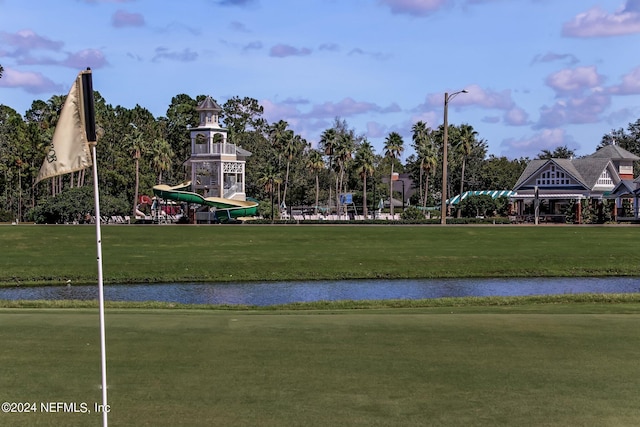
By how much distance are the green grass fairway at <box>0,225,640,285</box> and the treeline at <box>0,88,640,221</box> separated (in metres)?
37.9

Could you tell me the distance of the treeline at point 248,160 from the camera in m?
97.7

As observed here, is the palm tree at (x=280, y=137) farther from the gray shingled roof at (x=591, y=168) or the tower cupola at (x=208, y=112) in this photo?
the gray shingled roof at (x=591, y=168)

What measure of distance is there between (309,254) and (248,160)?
83.4 metres

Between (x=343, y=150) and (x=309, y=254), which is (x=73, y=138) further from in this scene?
(x=343, y=150)

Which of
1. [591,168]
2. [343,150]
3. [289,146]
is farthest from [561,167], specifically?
[289,146]

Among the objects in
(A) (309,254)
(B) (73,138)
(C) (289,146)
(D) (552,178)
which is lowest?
(A) (309,254)

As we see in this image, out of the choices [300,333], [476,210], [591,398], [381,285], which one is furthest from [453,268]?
[476,210]

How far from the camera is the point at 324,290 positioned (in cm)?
2839

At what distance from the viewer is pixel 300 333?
12.3 metres

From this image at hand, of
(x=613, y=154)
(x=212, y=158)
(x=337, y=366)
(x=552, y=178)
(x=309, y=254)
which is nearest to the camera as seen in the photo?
(x=337, y=366)

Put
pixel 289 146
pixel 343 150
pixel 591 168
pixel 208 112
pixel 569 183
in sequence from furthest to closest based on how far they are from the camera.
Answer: pixel 289 146
pixel 343 150
pixel 591 168
pixel 569 183
pixel 208 112

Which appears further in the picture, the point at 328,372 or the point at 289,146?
the point at 289,146

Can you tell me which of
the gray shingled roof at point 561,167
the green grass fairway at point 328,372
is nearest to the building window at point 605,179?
the gray shingled roof at point 561,167

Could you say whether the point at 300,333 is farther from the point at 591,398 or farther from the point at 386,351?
the point at 591,398
